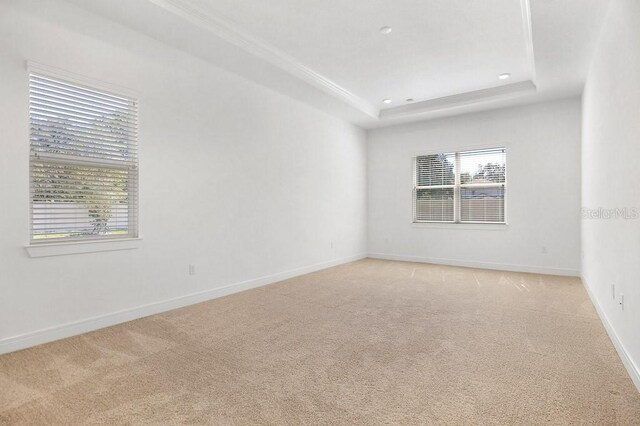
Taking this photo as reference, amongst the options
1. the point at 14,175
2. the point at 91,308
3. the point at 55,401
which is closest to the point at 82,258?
the point at 91,308

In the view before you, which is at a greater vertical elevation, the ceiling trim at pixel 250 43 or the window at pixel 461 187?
the ceiling trim at pixel 250 43

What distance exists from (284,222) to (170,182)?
191 centimetres

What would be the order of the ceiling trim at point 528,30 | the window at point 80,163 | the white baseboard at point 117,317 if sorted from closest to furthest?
the white baseboard at point 117,317, the window at point 80,163, the ceiling trim at point 528,30

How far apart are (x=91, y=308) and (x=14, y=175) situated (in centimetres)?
123

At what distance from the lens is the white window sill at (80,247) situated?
8.87 ft

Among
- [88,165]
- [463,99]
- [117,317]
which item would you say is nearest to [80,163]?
[88,165]

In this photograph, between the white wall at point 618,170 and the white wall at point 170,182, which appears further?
the white wall at point 170,182

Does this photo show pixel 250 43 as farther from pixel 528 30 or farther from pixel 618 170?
pixel 618 170

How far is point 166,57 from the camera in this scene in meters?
3.60

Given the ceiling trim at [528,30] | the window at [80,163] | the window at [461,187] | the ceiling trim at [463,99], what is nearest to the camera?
the window at [80,163]

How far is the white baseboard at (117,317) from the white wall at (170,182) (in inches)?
0.6

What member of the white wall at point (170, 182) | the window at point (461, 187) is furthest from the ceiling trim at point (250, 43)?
the window at point (461, 187)

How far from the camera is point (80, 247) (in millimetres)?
2955

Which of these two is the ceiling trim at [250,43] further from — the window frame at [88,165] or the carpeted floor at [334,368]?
the carpeted floor at [334,368]
